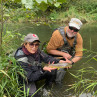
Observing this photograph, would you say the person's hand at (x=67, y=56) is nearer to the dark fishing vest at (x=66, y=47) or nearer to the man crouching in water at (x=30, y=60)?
the dark fishing vest at (x=66, y=47)

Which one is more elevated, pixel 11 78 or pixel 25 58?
pixel 25 58

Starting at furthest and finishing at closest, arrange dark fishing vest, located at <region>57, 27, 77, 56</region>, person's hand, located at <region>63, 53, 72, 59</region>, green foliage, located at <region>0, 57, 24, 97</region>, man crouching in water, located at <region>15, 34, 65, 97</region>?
person's hand, located at <region>63, 53, 72, 59</region>
dark fishing vest, located at <region>57, 27, 77, 56</region>
man crouching in water, located at <region>15, 34, 65, 97</region>
green foliage, located at <region>0, 57, 24, 97</region>

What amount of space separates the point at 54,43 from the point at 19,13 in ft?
4.71

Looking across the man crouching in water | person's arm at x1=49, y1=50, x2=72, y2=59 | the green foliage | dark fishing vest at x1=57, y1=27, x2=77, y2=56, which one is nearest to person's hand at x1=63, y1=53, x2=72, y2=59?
person's arm at x1=49, y1=50, x2=72, y2=59

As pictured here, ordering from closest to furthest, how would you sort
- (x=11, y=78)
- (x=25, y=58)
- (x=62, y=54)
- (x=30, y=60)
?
(x=11, y=78), (x=25, y=58), (x=30, y=60), (x=62, y=54)

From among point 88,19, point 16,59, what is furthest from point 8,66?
point 88,19

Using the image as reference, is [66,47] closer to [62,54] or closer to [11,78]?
[62,54]

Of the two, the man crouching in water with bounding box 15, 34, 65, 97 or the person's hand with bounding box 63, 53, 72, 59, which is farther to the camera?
the person's hand with bounding box 63, 53, 72, 59

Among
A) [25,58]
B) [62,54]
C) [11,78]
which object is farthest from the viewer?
[62,54]

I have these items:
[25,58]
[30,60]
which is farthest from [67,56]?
[25,58]

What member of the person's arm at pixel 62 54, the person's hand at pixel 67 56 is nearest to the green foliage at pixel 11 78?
the person's arm at pixel 62 54

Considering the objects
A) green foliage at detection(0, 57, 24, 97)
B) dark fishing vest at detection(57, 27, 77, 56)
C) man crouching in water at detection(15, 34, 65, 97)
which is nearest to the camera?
green foliage at detection(0, 57, 24, 97)

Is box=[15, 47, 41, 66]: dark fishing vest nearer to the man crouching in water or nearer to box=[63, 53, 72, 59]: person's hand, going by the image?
the man crouching in water

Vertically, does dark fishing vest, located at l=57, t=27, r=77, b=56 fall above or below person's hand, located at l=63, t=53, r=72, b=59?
above
